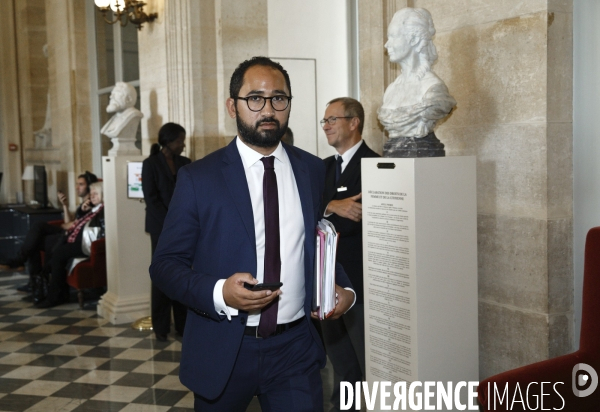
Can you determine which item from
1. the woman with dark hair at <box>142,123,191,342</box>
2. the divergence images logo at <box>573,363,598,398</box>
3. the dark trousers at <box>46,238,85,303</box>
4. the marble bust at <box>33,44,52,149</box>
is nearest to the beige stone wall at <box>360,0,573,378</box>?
the divergence images logo at <box>573,363,598,398</box>

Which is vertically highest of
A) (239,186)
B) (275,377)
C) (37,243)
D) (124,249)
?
(239,186)

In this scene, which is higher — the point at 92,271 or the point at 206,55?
the point at 206,55

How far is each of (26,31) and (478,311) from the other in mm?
11373

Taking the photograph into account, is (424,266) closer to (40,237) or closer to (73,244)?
(73,244)

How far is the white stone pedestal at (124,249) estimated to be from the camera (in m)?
7.00

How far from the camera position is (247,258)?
93.9 inches

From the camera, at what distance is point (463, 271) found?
140 inches

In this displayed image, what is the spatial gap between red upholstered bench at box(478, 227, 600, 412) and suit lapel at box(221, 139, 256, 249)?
1.28 meters

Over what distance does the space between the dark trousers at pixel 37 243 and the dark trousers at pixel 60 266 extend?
2.16 ft

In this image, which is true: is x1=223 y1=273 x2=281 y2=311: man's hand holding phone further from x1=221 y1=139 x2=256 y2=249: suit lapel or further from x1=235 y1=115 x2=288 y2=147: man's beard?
x1=235 y1=115 x2=288 y2=147: man's beard

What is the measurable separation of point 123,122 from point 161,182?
4.77 feet

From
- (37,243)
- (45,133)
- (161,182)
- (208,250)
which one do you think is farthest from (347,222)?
(45,133)

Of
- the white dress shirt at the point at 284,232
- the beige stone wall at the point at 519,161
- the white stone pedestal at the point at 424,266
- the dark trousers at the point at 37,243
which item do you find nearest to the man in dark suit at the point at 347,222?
the white stone pedestal at the point at 424,266

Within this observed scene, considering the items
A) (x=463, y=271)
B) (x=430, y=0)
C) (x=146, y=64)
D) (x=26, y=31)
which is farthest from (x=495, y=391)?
(x=26, y=31)
